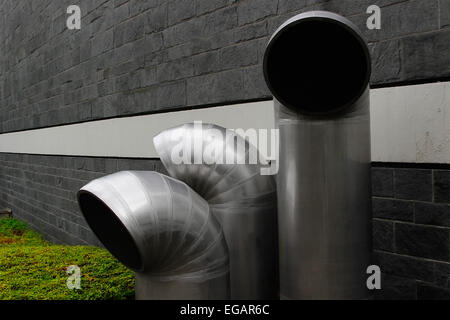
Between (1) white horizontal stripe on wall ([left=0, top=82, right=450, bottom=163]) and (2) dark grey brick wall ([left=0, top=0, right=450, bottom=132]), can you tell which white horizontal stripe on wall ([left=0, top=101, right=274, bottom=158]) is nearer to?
(1) white horizontal stripe on wall ([left=0, top=82, right=450, bottom=163])

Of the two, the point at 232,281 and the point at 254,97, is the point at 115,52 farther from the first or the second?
the point at 232,281

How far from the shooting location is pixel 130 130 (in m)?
5.39

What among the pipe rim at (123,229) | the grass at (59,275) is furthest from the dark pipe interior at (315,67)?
the grass at (59,275)

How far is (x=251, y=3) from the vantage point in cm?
382

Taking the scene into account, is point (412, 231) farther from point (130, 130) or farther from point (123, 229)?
point (130, 130)

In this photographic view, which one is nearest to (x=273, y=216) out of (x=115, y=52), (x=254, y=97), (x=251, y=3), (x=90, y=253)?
(x=254, y=97)

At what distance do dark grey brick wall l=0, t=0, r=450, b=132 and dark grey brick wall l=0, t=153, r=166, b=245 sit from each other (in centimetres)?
63

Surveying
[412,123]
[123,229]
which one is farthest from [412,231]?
[123,229]

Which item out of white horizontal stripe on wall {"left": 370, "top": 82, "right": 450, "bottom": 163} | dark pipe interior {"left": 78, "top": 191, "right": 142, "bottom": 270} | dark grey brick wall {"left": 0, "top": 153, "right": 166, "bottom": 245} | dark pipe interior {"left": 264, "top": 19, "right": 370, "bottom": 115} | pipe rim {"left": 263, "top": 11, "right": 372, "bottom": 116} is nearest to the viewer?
pipe rim {"left": 263, "top": 11, "right": 372, "bottom": 116}

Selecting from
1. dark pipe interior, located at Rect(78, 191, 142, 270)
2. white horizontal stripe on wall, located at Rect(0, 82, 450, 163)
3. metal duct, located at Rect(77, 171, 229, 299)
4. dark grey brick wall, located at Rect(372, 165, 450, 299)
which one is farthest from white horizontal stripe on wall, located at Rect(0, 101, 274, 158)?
dark pipe interior, located at Rect(78, 191, 142, 270)

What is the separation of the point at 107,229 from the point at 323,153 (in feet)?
4.17

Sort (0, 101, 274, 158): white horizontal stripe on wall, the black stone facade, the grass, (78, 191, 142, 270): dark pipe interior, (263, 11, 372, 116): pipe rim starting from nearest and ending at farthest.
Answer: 1. (263, 11, 372, 116): pipe rim
2. (78, 191, 142, 270): dark pipe interior
3. the black stone facade
4. the grass
5. (0, 101, 274, 158): white horizontal stripe on wall

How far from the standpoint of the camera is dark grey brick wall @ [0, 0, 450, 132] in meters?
2.82
